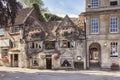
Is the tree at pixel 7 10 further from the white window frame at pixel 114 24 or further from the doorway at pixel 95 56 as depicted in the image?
the doorway at pixel 95 56

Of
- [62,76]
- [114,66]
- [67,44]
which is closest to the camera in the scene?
[62,76]

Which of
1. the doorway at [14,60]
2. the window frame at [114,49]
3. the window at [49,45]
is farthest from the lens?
the doorway at [14,60]

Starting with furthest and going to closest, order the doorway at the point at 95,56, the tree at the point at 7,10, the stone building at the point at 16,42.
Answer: the stone building at the point at 16,42
the doorway at the point at 95,56
the tree at the point at 7,10

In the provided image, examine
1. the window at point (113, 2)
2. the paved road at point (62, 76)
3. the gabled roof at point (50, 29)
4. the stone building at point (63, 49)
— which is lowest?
the paved road at point (62, 76)

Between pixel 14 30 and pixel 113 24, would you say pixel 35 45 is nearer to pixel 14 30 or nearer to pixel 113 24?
pixel 14 30

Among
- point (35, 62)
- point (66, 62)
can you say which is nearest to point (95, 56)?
point (35, 62)

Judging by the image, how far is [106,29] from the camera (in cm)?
3841

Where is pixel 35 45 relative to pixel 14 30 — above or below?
below

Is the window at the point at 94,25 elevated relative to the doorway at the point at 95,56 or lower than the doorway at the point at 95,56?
elevated

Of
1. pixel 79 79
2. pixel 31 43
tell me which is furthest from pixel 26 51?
pixel 79 79

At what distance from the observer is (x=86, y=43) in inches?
1547

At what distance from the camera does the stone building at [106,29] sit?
A: 37875 mm

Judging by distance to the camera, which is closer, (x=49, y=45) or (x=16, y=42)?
(x=49, y=45)

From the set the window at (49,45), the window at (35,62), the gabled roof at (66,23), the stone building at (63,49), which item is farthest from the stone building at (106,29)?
the window at (35,62)
